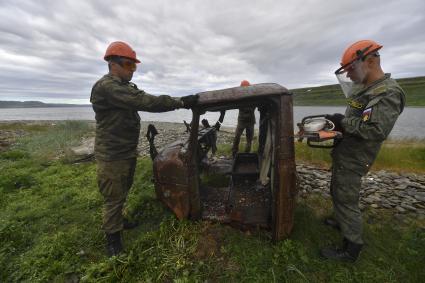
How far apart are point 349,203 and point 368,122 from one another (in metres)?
1.06

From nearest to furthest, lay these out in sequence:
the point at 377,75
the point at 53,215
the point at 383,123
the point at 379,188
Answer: the point at 383,123, the point at 377,75, the point at 53,215, the point at 379,188

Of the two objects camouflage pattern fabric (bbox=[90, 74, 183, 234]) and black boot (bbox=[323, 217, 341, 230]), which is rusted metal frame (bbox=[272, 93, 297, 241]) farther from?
camouflage pattern fabric (bbox=[90, 74, 183, 234])

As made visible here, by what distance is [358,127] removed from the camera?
98.3 inches

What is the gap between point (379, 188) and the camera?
16.5 ft

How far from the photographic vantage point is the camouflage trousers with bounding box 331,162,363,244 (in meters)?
2.80

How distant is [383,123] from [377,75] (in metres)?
0.68

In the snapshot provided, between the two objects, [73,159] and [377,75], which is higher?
[377,75]

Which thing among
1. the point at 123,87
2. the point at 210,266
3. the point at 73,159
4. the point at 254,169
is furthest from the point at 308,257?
the point at 73,159

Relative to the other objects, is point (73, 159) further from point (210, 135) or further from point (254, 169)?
point (254, 169)

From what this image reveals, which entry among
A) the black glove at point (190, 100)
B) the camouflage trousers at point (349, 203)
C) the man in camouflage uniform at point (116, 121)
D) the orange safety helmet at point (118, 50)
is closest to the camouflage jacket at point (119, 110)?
the man in camouflage uniform at point (116, 121)

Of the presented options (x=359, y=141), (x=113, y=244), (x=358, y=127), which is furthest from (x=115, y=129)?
(x=359, y=141)

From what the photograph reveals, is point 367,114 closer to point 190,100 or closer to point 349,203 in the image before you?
point 349,203

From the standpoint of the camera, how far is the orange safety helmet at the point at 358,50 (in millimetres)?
2582

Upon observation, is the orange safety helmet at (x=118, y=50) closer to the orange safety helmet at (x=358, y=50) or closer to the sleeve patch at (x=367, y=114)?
the orange safety helmet at (x=358, y=50)
